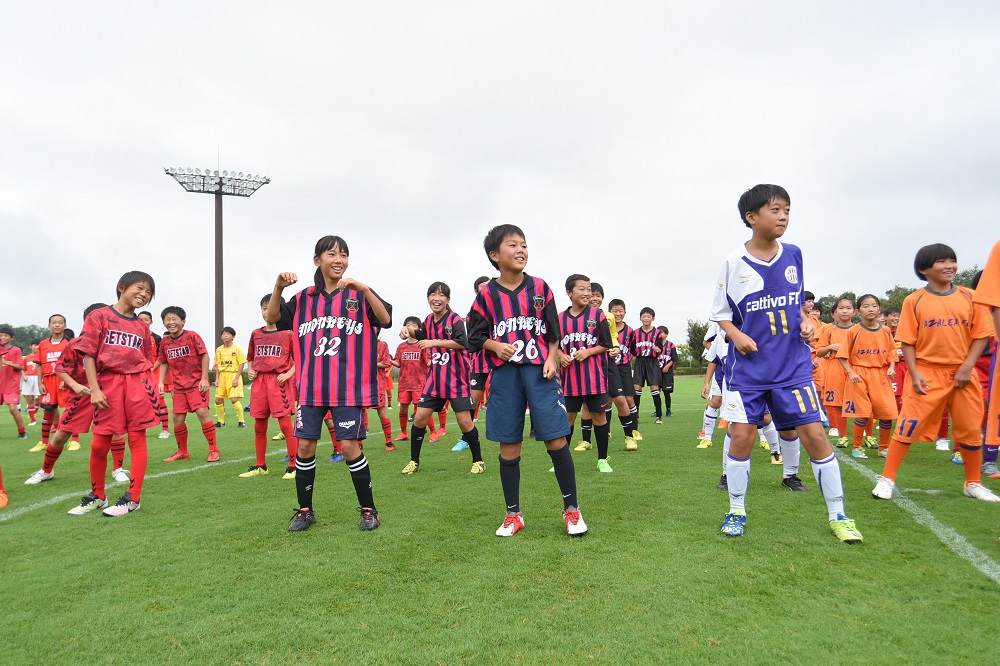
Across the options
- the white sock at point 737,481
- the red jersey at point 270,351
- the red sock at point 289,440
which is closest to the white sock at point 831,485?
the white sock at point 737,481

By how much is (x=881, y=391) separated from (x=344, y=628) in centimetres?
703

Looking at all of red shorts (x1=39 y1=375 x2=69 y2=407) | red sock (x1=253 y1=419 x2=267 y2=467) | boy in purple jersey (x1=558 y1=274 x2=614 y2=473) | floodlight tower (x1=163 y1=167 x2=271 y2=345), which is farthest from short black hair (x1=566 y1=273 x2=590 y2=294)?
floodlight tower (x1=163 y1=167 x2=271 y2=345)

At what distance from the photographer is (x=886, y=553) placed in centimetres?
332

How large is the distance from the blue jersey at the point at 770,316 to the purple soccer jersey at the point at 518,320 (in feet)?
3.79

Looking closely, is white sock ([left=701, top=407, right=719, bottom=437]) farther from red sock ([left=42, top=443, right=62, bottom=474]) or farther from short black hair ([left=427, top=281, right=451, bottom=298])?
red sock ([left=42, top=443, right=62, bottom=474])

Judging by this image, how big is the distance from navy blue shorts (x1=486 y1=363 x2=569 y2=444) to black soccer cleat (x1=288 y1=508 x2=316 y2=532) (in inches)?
59.3

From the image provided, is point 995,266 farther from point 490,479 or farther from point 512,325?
point 490,479

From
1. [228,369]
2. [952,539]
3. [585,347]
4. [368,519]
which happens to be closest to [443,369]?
[585,347]

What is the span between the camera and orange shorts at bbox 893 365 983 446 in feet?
15.1

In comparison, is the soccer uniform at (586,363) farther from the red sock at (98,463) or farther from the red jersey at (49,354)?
the red jersey at (49,354)

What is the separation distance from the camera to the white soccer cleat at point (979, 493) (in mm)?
4512

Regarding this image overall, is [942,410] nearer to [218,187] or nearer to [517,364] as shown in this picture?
[517,364]

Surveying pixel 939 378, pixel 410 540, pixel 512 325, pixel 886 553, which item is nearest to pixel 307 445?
pixel 410 540

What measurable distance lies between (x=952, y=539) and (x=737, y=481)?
125 cm
